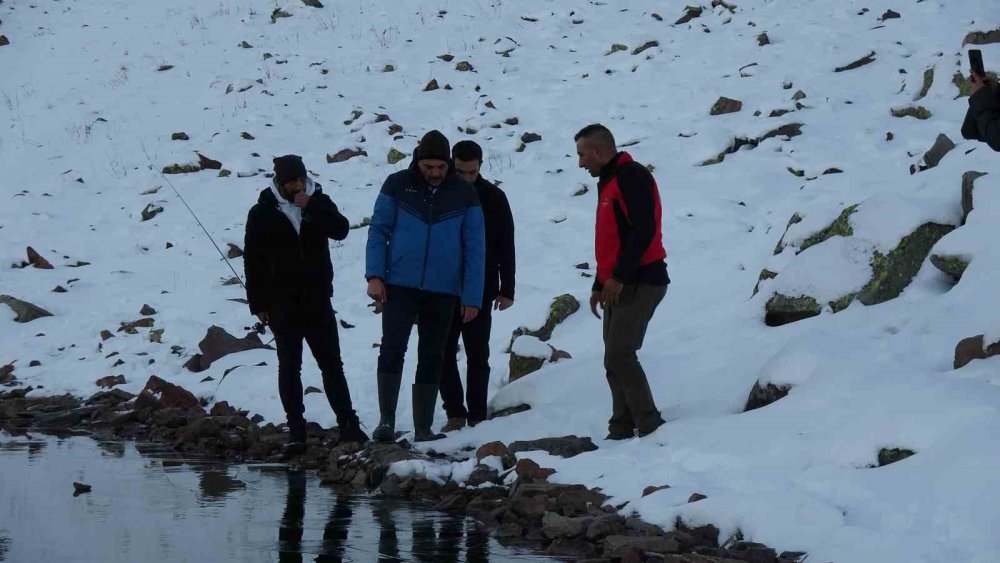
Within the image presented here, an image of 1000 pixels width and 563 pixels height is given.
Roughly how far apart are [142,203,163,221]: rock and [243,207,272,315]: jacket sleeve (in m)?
9.04

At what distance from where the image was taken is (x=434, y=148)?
6941 mm

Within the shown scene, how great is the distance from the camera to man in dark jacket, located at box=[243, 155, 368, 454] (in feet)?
23.7

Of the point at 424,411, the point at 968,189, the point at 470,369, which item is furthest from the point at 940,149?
the point at 424,411

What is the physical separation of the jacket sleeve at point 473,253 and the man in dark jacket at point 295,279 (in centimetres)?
86

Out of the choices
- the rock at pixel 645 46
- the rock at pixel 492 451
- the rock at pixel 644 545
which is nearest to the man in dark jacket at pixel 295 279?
the rock at pixel 492 451

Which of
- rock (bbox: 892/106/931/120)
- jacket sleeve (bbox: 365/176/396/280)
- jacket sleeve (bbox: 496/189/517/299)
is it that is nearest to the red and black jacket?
jacket sleeve (bbox: 496/189/517/299)

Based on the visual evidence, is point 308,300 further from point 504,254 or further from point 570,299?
point 570,299

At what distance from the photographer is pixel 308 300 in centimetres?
730

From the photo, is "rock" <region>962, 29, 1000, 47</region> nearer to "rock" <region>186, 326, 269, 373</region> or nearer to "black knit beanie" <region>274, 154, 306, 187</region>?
"rock" <region>186, 326, 269, 373</region>

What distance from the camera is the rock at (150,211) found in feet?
51.3

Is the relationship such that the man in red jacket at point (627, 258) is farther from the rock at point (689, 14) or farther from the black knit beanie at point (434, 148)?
the rock at point (689, 14)

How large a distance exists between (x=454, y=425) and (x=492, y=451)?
122 cm

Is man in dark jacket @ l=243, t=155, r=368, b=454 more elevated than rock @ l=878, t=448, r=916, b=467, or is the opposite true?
man in dark jacket @ l=243, t=155, r=368, b=454

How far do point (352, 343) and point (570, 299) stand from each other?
2.18 m
